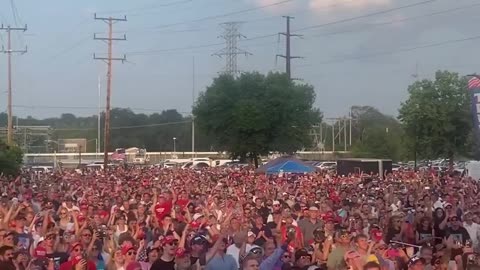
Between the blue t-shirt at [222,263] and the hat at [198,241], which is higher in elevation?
the hat at [198,241]

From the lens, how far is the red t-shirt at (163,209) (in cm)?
1438

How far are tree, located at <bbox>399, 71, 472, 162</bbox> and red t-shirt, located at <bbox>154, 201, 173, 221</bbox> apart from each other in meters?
31.8

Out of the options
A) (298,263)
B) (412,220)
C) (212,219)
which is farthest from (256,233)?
(412,220)

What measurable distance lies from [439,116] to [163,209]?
3266cm

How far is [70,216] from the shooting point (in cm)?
1331

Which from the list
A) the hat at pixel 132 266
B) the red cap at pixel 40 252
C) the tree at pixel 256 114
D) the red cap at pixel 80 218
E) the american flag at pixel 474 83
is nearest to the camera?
the hat at pixel 132 266

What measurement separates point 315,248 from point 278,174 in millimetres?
23368

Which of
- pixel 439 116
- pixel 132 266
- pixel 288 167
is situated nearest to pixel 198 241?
pixel 132 266

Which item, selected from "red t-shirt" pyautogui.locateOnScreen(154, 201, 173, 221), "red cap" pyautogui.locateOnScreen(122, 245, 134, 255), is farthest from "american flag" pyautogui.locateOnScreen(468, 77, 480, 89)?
"red cap" pyautogui.locateOnScreen(122, 245, 134, 255)

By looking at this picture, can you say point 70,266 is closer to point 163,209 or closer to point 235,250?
point 235,250

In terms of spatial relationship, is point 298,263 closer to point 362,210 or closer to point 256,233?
point 256,233

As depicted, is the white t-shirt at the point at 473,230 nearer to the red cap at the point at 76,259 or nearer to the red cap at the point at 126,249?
the red cap at the point at 126,249

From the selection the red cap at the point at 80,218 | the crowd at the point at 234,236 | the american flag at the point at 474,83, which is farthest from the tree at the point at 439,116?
the red cap at the point at 80,218

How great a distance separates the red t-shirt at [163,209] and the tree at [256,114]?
37366 millimetres
